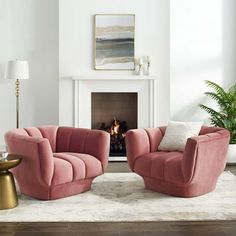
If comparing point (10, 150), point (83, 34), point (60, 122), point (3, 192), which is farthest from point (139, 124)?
point (3, 192)

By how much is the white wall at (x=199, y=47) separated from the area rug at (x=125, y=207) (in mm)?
2637

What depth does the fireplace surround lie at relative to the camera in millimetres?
6875

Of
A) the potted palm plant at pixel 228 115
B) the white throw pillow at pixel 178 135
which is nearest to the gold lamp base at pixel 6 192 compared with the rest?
the white throw pillow at pixel 178 135

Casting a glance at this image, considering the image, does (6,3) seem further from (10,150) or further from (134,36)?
(10,150)

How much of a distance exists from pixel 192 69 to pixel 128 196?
11.2 feet

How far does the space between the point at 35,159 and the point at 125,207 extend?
1.03 metres

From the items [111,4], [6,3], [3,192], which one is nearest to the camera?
[3,192]

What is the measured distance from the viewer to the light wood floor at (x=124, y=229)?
354 centimetres

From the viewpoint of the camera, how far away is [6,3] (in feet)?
24.0

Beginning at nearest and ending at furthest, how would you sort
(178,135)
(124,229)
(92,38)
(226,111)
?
1. (124,229)
2. (178,135)
3. (226,111)
4. (92,38)

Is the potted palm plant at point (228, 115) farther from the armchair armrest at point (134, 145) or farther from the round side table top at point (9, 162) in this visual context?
the round side table top at point (9, 162)

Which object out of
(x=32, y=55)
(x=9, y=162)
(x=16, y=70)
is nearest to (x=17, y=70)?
(x=16, y=70)

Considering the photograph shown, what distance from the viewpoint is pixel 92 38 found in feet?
22.6

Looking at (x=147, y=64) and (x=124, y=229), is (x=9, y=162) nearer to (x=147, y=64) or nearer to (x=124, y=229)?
(x=124, y=229)
